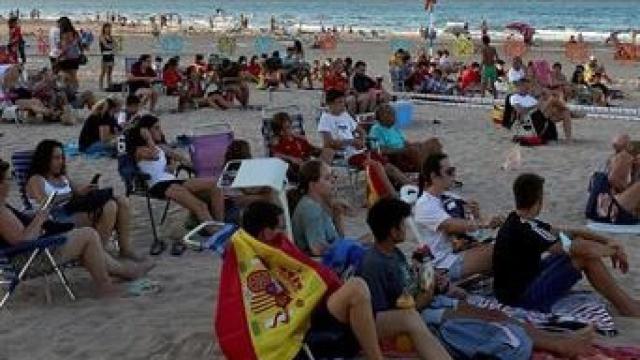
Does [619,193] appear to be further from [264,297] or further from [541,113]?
[541,113]

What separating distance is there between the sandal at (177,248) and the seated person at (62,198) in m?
0.51

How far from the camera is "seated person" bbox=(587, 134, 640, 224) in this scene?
25.4ft

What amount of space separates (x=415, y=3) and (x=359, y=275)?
87.7 m

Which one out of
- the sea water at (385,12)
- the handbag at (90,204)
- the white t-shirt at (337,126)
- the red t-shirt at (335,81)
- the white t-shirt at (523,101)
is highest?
the white t-shirt at (337,126)

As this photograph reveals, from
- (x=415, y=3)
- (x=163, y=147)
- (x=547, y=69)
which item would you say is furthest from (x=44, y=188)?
(x=415, y=3)

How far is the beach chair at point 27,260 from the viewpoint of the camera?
5.85 m

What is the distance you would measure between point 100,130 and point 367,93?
4217 mm

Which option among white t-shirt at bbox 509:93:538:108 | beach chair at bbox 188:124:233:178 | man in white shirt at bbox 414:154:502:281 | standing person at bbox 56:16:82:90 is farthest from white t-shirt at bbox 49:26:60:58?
man in white shirt at bbox 414:154:502:281

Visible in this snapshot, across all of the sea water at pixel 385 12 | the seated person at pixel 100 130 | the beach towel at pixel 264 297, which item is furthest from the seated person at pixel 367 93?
the sea water at pixel 385 12

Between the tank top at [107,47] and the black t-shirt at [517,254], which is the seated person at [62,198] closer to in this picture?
the black t-shirt at [517,254]

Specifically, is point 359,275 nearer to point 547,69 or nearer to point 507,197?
point 507,197

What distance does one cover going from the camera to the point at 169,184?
769cm

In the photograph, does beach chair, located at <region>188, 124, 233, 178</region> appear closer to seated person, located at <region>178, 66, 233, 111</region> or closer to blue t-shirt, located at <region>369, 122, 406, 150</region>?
blue t-shirt, located at <region>369, 122, 406, 150</region>

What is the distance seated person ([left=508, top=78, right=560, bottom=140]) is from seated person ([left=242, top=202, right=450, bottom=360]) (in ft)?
27.5
